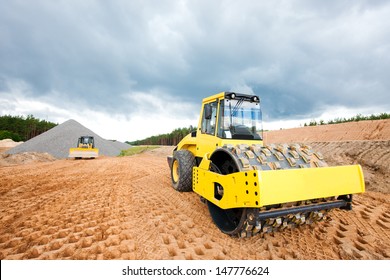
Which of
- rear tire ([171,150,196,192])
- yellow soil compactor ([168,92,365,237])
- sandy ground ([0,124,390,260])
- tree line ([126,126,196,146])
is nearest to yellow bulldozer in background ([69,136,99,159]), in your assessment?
sandy ground ([0,124,390,260])

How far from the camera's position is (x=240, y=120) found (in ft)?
13.5

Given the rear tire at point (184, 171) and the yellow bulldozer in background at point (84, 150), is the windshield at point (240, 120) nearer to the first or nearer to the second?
the rear tire at point (184, 171)

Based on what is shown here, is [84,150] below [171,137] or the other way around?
below

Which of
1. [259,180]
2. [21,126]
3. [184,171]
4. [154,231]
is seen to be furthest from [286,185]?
[21,126]

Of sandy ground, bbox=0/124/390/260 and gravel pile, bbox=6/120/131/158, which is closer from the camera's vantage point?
sandy ground, bbox=0/124/390/260

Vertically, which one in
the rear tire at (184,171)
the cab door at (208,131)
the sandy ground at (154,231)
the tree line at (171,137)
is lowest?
the sandy ground at (154,231)

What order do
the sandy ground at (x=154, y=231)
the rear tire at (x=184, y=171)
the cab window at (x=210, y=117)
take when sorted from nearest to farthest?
1. the sandy ground at (x=154, y=231)
2. the cab window at (x=210, y=117)
3. the rear tire at (x=184, y=171)

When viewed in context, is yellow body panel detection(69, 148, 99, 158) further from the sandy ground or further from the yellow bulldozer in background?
the sandy ground

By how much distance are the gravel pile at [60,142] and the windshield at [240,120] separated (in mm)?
23312

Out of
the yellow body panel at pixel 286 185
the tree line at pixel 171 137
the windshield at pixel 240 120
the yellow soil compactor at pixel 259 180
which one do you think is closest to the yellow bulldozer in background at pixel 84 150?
the yellow soil compactor at pixel 259 180

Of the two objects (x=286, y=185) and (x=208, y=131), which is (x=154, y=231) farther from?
(x=208, y=131)

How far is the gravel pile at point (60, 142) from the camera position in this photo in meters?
22.6

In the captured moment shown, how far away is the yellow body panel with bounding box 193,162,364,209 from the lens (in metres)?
2.17

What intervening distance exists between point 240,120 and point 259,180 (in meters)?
2.15
